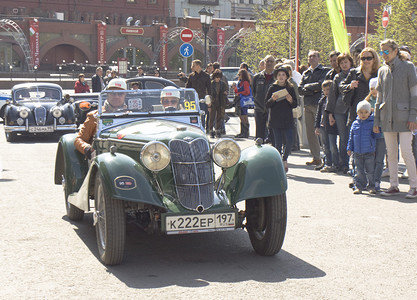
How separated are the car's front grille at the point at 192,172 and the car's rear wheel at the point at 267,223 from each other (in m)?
0.53

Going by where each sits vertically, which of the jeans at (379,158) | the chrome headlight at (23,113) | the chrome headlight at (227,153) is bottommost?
the jeans at (379,158)

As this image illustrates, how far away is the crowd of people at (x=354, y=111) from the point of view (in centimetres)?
1002

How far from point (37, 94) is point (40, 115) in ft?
4.63

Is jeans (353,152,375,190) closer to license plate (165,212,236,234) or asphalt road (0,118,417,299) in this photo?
asphalt road (0,118,417,299)

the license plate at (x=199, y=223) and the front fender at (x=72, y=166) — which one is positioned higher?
the front fender at (x=72, y=166)

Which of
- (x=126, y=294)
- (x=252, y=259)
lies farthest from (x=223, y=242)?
(x=126, y=294)

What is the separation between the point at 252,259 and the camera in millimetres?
6746

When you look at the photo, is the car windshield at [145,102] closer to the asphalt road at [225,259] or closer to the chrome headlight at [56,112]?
the asphalt road at [225,259]

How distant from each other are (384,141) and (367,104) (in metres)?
0.61

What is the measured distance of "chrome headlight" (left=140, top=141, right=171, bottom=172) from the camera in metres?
6.59

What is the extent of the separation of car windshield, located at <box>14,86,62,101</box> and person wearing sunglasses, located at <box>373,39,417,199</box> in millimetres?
12487

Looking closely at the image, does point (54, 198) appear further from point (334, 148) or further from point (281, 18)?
point (281, 18)

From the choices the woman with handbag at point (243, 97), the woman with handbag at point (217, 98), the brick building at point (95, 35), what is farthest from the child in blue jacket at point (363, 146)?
the brick building at point (95, 35)

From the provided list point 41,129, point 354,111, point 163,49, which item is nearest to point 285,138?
point 354,111
